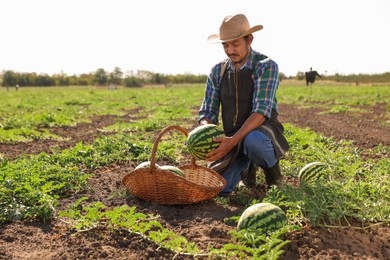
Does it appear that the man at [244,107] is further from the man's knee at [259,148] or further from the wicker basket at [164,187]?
the wicker basket at [164,187]

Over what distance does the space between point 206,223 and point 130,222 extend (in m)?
0.75

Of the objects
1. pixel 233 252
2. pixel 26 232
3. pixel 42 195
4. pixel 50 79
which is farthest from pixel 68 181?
pixel 50 79

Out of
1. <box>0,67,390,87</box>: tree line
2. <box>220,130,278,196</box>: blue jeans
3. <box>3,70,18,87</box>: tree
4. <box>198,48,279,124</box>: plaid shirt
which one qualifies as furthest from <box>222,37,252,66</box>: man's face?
<box>3,70,18,87</box>: tree

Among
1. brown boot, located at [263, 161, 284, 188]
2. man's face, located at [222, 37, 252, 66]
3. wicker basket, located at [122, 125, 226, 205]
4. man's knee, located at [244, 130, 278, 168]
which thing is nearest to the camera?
wicker basket, located at [122, 125, 226, 205]

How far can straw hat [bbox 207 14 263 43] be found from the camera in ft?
15.0

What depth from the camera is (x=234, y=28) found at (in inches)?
180

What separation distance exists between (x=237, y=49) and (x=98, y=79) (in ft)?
263

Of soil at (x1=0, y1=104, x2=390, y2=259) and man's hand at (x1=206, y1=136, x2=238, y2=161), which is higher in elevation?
man's hand at (x1=206, y1=136, x2=238, y2=161)

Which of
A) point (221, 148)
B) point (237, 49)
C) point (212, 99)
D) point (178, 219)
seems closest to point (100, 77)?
point (212, 99)

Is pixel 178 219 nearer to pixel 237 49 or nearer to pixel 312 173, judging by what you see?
pixel 312 173

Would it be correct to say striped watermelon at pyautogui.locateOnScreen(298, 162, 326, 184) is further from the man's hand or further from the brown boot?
the man's hand

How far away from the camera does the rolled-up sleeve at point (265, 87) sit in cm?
461

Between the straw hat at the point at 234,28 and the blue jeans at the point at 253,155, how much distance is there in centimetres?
109

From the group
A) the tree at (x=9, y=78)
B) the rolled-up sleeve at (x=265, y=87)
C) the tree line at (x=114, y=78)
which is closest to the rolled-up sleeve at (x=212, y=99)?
the rolled-up sleeve at (x=265, y=87)
